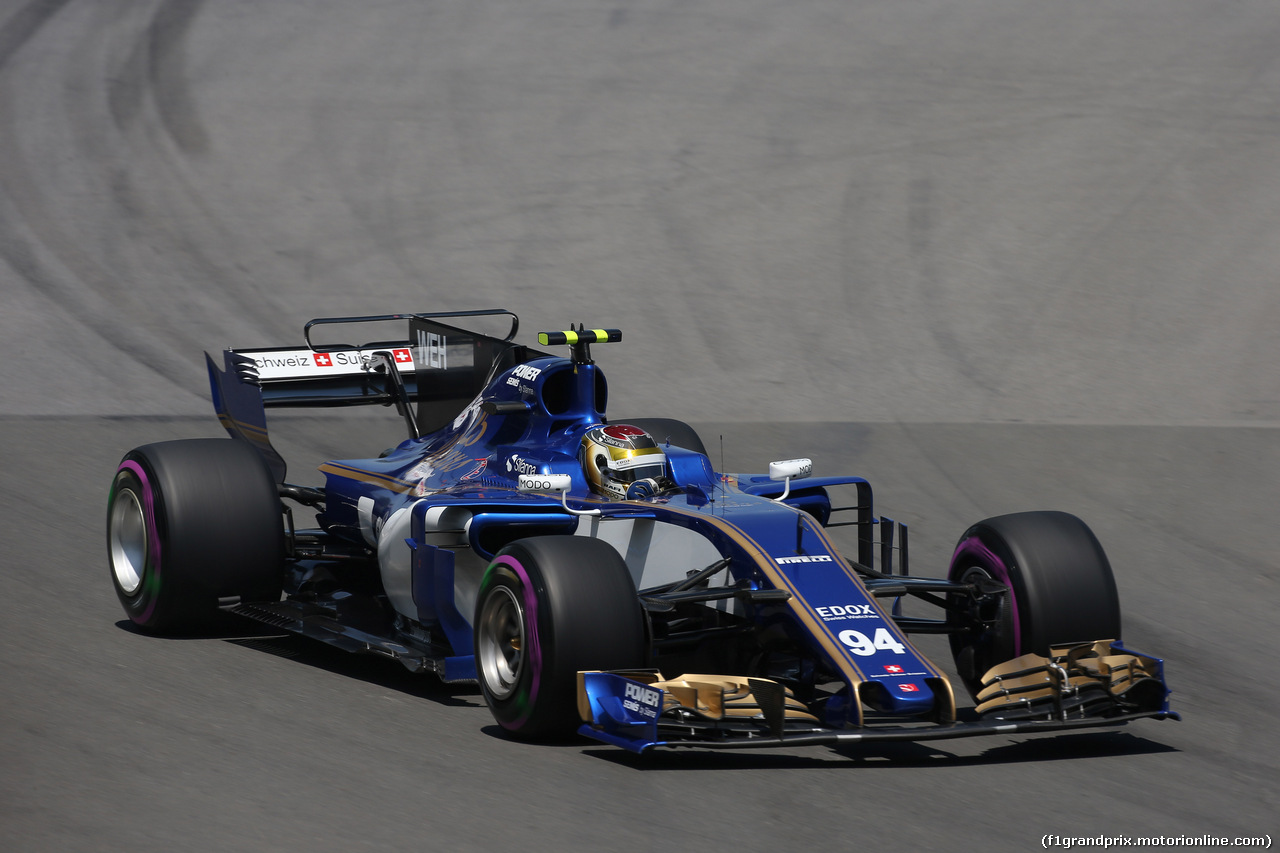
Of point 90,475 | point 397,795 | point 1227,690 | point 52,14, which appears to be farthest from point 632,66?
point 397,795

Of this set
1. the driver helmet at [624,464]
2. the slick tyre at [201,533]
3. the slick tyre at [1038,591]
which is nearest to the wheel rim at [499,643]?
the driver helmet at [624,464]

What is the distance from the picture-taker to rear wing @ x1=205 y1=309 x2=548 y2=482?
10070 millimetres

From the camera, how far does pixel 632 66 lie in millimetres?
27797

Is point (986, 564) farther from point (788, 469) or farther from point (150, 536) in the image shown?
point (150, 536)

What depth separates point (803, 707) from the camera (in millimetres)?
7008

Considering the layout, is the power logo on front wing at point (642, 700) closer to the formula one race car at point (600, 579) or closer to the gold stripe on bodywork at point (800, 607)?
the formula one race car at point (600, 579)

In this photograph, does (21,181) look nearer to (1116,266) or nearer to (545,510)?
(1116,266)

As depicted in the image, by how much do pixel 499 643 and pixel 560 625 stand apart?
663 mm

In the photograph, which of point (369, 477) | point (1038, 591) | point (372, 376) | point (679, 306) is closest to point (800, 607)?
point (1038, 591)

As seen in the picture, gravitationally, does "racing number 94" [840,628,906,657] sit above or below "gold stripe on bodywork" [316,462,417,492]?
below

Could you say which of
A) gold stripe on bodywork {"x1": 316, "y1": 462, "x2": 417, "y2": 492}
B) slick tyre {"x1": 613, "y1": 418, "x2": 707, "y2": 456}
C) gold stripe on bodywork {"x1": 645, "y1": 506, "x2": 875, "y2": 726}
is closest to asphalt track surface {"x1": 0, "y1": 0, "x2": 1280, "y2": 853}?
gold stripe on bodywork {"x1": 645, "y1": 506, "x2": 875, "y2": 726}

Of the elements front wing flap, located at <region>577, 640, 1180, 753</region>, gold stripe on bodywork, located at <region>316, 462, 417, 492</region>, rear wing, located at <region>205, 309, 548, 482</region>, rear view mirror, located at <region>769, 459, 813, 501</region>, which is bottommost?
front wing flap, located at <region>577, 640, 1180, 753</region>

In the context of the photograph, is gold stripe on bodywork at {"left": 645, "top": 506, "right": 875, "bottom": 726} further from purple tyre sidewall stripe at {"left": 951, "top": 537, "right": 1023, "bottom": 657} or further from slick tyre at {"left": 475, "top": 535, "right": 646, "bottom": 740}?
purple tyre sidewall stripe at {"left": 951, "top": 537, "right": 1023, "bottom": 657}

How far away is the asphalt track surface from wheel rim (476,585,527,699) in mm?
254
